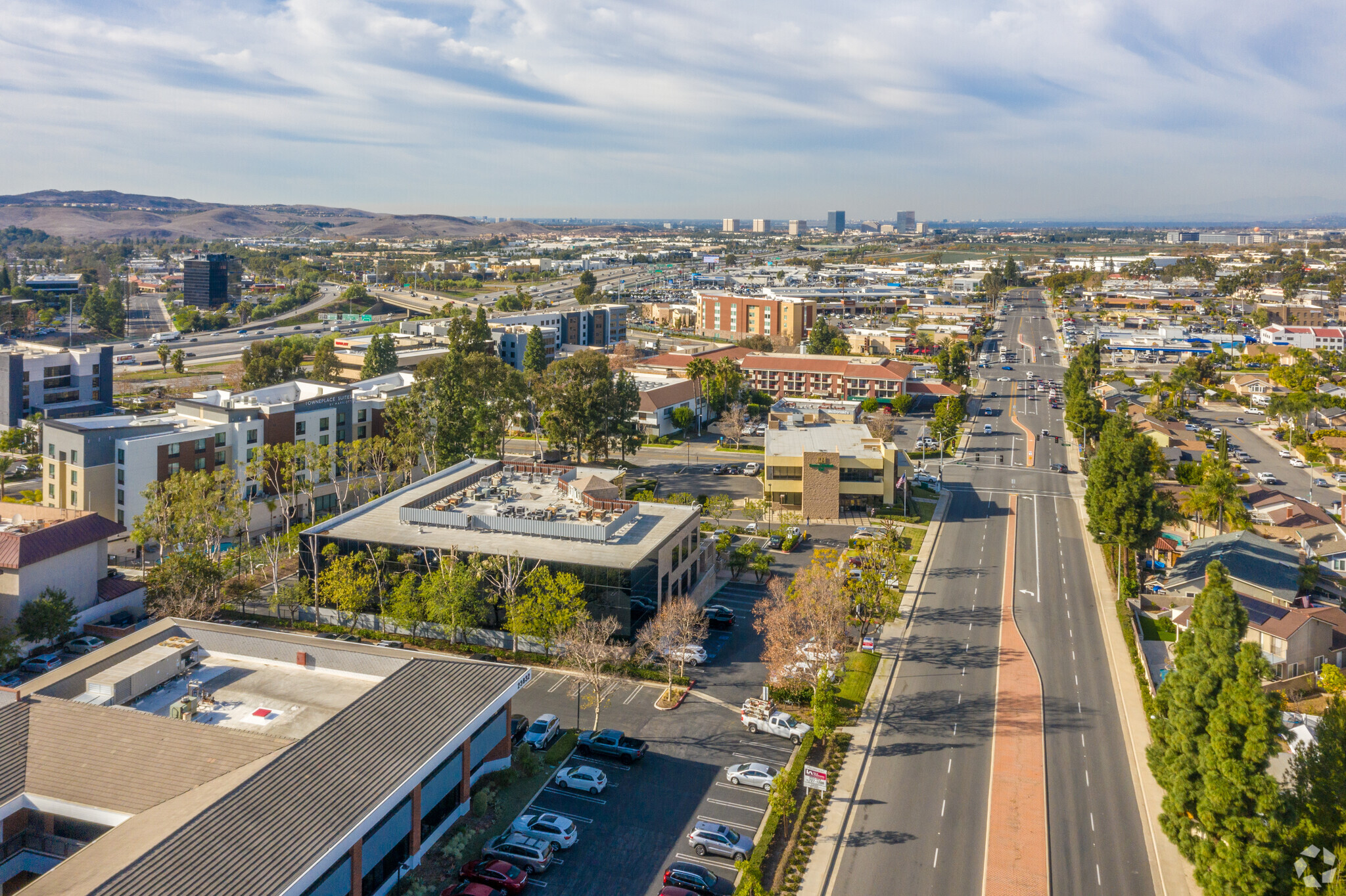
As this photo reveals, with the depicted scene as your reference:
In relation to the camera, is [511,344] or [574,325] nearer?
[511,344]

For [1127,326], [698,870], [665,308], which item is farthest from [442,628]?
[1127,326]

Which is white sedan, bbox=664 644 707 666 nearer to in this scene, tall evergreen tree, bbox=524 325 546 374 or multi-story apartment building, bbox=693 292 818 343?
tall evergreen tree, bbox=524 325 546 374

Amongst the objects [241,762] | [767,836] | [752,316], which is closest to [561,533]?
[767,836]

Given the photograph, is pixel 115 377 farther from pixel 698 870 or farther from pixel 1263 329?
pixel 1263 329

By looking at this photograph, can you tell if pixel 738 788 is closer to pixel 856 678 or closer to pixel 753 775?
pixel 753 775

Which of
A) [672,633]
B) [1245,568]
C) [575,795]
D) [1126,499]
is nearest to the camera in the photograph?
[575,795]

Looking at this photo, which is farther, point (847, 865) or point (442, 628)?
point (442, 628)

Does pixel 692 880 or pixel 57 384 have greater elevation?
pixel 57 384
